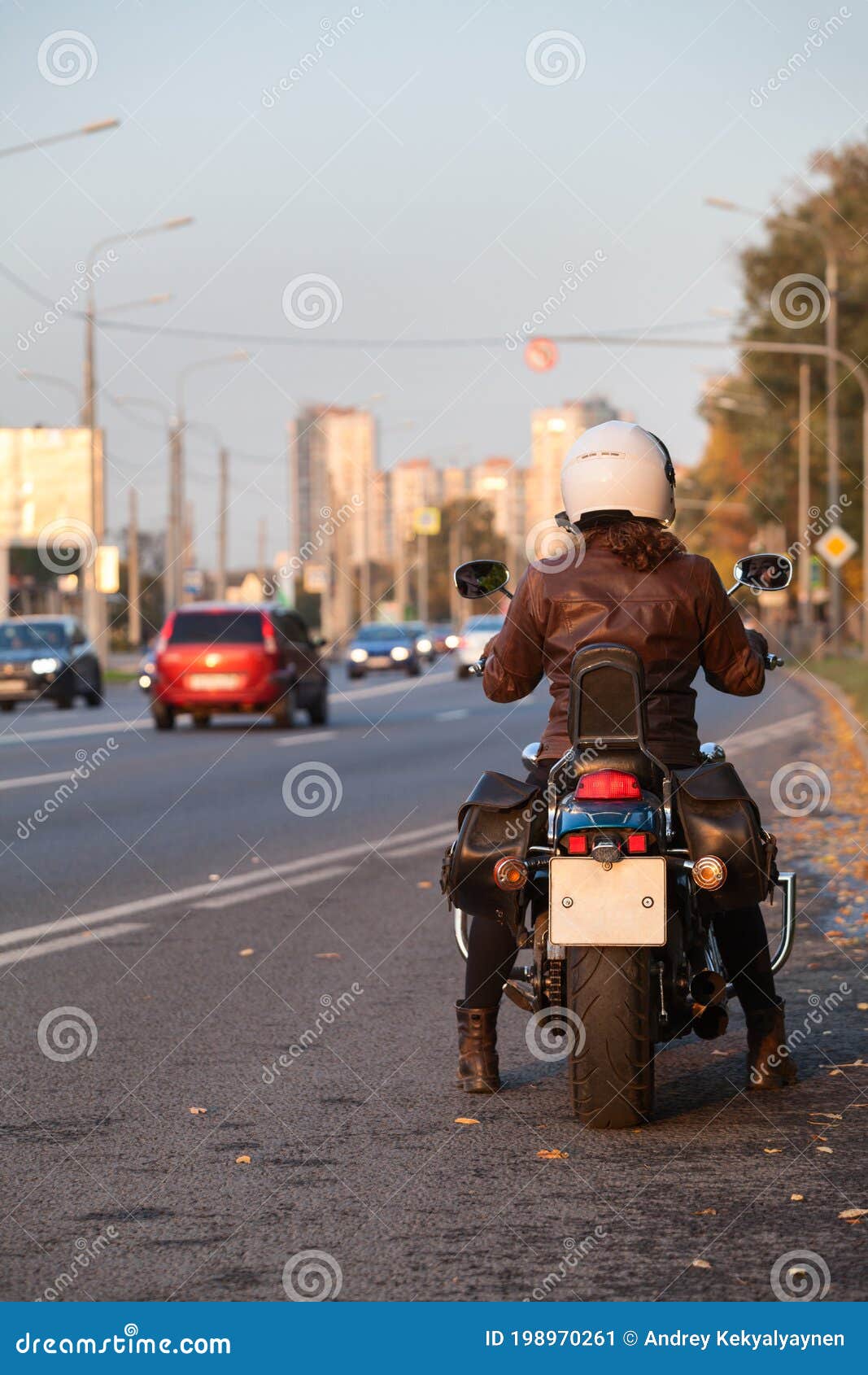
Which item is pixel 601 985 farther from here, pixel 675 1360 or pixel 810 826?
pixel 810 826

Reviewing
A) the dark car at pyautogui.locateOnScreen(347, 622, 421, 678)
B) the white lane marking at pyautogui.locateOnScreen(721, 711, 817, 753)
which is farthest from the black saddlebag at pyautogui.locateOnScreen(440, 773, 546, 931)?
the dark car at pyautogui.locateOnScreen(347, 622, 421, 678)

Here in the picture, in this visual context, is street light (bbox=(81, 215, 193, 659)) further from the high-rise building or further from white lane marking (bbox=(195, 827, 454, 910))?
the high-rise building

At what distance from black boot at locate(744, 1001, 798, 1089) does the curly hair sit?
1408 mm

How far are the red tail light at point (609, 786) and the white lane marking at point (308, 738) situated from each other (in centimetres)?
1953

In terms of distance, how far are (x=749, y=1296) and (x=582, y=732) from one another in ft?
5.91

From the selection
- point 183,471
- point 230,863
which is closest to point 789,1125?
point 230,863

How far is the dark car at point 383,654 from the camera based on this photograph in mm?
57250

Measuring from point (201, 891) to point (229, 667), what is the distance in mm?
17638

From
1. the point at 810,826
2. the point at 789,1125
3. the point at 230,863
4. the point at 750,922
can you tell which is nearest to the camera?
the point at 789,1125

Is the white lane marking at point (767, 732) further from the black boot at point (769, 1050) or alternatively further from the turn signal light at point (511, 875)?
the turn signal light at point (511, 875)

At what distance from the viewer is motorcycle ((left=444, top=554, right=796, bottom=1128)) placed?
18.0ft

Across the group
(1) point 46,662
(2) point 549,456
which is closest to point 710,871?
(1) point 46,662

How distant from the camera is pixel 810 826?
48.3 ft

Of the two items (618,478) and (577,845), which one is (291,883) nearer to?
(618,478)
